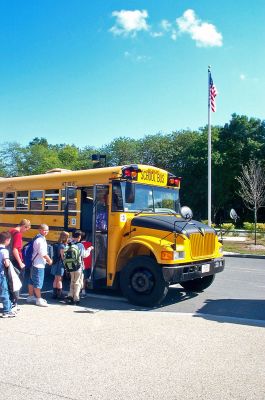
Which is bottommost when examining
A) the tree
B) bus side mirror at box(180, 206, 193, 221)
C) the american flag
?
bus side mirror at box(180, 206, 193, 221)

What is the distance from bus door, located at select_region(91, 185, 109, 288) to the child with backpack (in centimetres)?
45

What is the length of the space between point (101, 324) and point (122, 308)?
1276mm

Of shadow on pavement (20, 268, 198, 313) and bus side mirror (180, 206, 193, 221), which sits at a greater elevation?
bus side mirror (180, 206, 193, 221)

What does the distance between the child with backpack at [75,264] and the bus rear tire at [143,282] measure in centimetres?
78

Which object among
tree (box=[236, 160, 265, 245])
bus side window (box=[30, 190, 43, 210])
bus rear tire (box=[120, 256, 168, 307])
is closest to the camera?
bus rear tire (box=[120, 256, 168, 307])

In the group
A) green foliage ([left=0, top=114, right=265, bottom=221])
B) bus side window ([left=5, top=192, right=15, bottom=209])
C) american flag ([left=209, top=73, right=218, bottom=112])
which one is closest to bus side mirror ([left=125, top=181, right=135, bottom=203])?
bus side window ([left=5, top=192, right=15, bottom=209])

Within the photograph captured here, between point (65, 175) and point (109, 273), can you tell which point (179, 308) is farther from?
point (65, 175)

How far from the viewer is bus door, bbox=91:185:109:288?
319 inches

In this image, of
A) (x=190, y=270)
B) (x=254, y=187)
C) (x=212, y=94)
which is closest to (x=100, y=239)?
(x=190, y=270)

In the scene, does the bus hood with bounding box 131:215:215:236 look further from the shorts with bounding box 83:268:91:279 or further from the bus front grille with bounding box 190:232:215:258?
the shorts with bounding box 83:268:91:279

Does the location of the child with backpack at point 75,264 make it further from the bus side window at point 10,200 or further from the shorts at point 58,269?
the bus side window at point 10,200

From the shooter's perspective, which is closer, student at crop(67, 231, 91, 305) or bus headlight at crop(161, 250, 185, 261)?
bus headlight at crop(161, 250, 185, 261)

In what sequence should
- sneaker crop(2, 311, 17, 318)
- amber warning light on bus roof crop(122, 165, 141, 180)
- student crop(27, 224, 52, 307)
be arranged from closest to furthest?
sneaker crop(2, 311, 17, 318) → student crop(27, 224, 52, 307) → amber warning light on bus roof crop(122, 165, 141, 180)

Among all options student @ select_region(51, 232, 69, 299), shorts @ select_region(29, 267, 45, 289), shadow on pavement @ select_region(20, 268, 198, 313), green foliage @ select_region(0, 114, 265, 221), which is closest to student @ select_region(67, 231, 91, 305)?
shadow on pavement @ select_region(20, 268, 198, 313)
